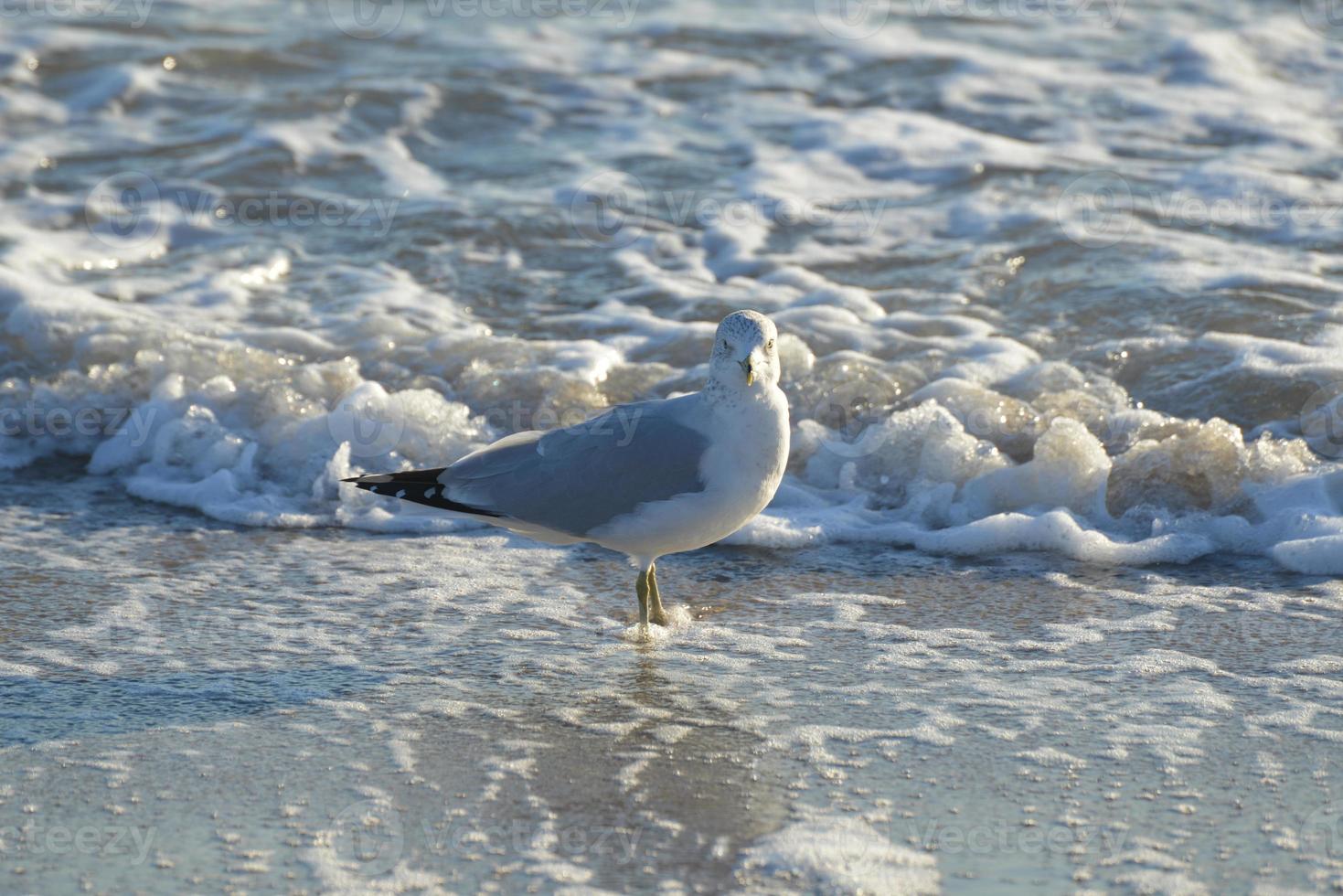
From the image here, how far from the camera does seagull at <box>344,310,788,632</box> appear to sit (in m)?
4.62

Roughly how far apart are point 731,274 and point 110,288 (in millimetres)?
3353

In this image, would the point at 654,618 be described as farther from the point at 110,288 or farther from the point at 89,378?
the point at 110,288
